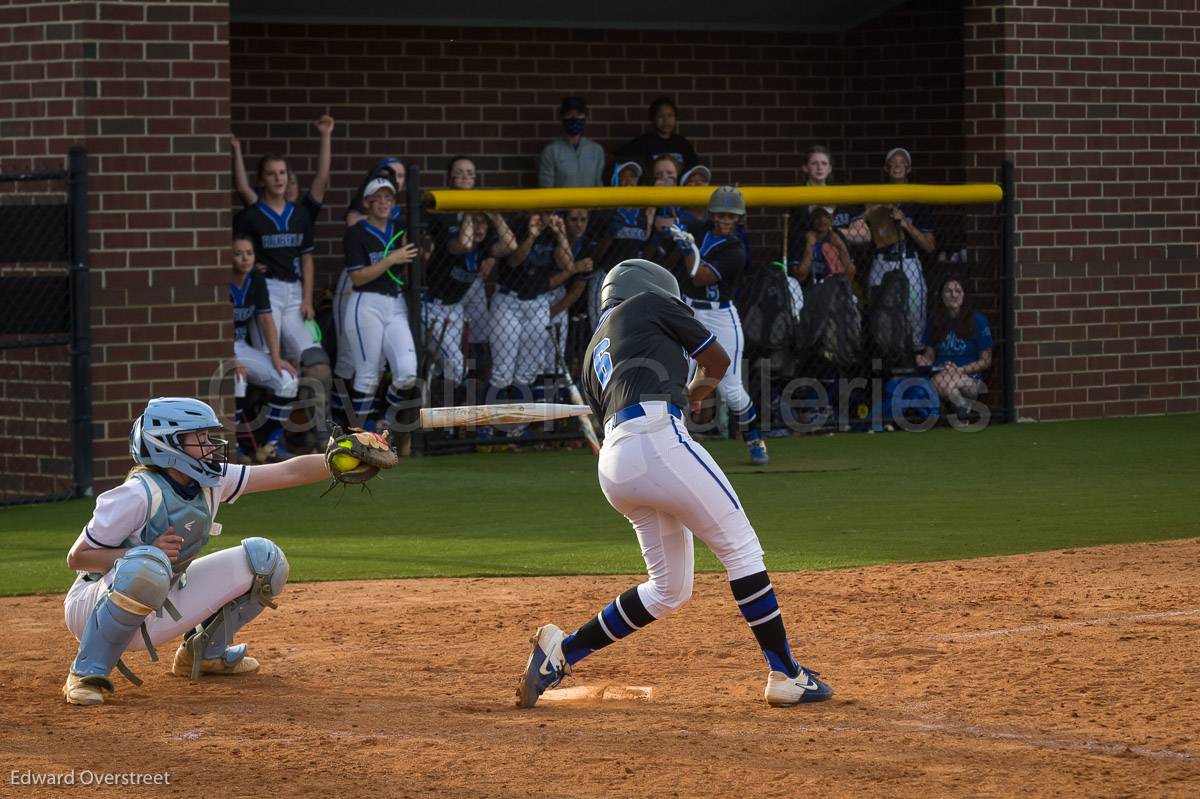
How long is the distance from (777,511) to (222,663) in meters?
4.65

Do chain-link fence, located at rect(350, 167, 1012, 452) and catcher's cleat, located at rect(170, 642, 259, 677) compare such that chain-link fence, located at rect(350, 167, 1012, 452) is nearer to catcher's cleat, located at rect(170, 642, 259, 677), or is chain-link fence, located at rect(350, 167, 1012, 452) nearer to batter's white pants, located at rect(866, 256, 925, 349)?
batter's white pants, located at rect(866, 256, 925, 349)

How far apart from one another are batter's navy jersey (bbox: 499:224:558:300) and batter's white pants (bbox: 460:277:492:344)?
22 centimetres

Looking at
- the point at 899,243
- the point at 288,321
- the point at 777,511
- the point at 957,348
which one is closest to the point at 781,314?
the point at 899,243

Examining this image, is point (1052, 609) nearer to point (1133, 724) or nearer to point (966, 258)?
point (1133, 724)

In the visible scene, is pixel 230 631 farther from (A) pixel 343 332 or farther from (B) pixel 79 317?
(A) pixel 343 332

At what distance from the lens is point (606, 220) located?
14.3m

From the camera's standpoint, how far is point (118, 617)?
6.03 meters

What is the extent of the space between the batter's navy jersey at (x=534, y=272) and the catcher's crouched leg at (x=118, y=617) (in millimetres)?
7580

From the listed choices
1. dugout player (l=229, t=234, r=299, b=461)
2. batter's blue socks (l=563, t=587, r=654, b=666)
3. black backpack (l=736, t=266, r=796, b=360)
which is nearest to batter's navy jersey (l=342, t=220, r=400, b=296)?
dugout player (l=229, t=234, r=299, b=461)

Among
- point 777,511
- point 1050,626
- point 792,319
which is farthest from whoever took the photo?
point 792,319

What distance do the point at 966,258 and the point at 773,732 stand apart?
10261 millimetres

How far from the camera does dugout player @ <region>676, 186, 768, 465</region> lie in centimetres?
1203

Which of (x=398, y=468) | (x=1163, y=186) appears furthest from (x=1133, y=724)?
(x=1163, y=186)
